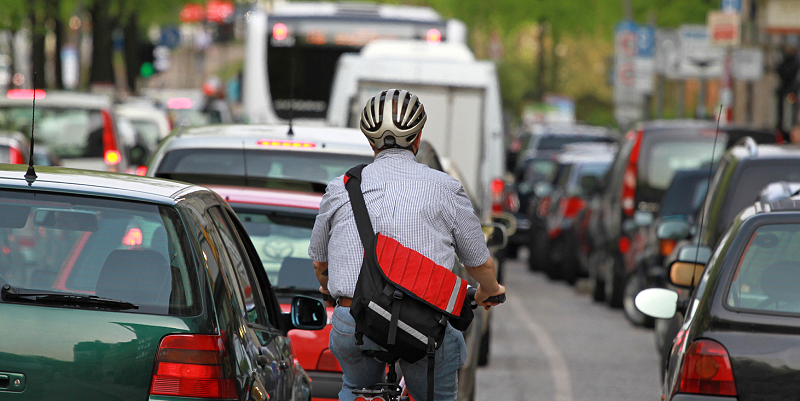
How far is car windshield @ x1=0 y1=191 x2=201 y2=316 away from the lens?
13.4ft

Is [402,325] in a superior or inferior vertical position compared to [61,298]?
inferior

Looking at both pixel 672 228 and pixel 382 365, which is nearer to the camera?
pixel 382 365

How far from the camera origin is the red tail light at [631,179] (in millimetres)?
14992

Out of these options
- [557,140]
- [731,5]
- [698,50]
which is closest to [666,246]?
[731,5]

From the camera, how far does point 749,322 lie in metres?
5.05

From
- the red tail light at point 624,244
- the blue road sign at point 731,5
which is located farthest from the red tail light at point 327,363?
the blue road sign at point 731,5

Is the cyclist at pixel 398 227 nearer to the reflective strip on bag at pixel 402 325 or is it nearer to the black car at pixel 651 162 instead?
the reflective strip on bag at pixel 402 325

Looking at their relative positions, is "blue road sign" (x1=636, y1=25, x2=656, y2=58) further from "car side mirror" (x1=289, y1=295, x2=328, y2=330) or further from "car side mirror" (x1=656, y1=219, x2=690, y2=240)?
"car side mirror" (x1=289, y1=295, x2=328, y2=330)

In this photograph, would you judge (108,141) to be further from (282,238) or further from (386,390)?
(386,390)

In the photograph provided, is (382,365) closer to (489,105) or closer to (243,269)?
(243,269)

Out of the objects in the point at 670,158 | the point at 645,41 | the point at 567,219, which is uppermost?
the point at 645,41

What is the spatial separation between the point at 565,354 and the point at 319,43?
31.8ft

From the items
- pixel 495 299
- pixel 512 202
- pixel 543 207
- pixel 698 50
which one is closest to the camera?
pixel 495 299

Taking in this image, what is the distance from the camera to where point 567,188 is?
1952 centimetres
